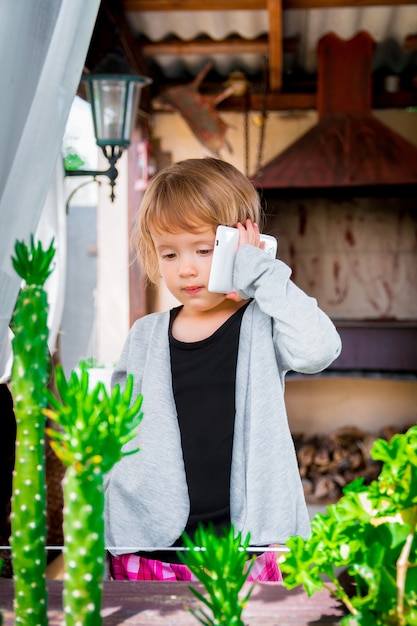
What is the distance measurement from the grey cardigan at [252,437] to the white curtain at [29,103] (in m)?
0.32

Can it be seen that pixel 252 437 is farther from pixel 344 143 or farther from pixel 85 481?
pixel 344 143

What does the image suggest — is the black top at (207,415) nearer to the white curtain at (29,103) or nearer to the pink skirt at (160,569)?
the pink skirt at (160,569)

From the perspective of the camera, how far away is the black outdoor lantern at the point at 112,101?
3.58 metres

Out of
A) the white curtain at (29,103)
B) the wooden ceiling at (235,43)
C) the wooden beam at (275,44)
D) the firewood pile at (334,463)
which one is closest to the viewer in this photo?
the white curtain at (29,103)

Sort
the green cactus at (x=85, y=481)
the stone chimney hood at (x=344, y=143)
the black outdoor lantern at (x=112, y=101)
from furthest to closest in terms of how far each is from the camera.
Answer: the stone chimney hood at (x=344, y=143), the black outdoor lantern at (x=112, y=101), the green cactus at (x=85, y=481)

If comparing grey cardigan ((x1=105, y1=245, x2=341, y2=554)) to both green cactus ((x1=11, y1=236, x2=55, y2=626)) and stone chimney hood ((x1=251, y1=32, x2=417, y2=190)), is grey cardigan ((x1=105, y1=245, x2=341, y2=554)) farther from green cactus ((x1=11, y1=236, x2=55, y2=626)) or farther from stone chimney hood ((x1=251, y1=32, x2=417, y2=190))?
stone chimney hood ((x1=251, y1=32, x2=417, y2=190))

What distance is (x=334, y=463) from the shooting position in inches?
209

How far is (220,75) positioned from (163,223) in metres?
4.58

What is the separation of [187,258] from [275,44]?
3624mm

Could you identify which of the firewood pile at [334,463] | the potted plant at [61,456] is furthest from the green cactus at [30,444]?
the firewood pile at [334,463]

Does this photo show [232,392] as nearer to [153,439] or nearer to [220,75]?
[153,439]

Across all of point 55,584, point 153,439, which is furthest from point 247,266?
point 55,584

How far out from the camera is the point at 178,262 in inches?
56.8

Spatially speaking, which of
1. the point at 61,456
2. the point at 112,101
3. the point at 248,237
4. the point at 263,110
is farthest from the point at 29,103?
the point at 263,110
